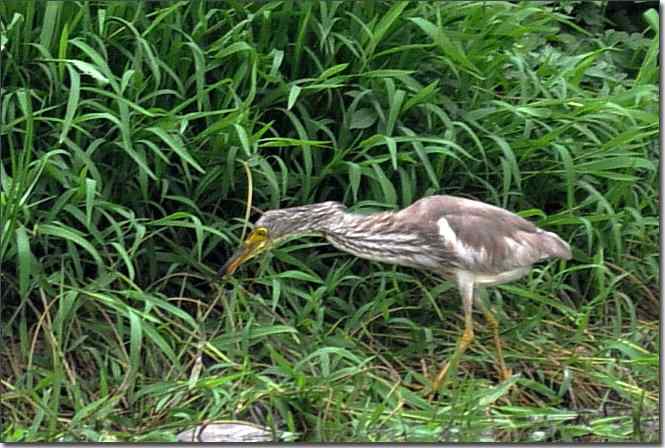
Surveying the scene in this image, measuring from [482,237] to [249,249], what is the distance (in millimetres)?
772

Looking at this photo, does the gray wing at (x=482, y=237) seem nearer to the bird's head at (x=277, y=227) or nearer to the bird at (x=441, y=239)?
the bird at (x=441, y=239)

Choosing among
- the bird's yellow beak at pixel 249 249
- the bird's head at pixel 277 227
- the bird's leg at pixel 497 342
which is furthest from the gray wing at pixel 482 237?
the bird's yellow beak at pixel 249 249

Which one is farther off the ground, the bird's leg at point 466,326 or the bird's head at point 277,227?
the bird's head at point 277,227

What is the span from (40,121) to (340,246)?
1.11m

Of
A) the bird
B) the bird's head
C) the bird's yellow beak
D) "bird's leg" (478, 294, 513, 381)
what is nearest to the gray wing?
the bird

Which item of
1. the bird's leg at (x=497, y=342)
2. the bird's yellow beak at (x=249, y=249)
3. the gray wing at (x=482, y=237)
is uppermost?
the gray wing at (x=482, y=237)

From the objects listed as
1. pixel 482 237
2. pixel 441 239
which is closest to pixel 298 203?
pixel 441 239

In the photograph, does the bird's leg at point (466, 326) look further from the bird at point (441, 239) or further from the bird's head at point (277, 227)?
the bird's head at point (277, 227)

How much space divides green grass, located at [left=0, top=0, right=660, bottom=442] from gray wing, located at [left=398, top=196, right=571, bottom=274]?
0.34 m

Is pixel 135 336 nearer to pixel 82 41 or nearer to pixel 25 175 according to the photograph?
pixel 25 175

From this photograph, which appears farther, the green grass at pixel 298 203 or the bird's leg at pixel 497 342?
the bird's leg at pixel 497 342

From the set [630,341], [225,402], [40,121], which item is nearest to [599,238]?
[630,341]

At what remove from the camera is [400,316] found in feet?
19.2

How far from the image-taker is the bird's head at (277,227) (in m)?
5.54
